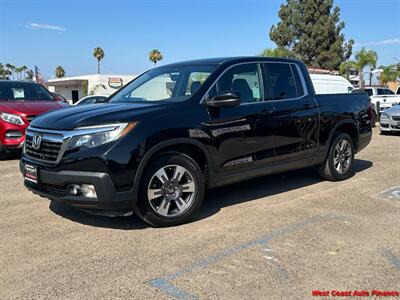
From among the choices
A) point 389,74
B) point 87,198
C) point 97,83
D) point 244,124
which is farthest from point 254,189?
point 97,83

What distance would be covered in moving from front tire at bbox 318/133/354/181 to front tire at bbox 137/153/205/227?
2689mm

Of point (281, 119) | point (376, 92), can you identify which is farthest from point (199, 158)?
point (376, 92)

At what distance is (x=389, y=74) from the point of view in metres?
42.5

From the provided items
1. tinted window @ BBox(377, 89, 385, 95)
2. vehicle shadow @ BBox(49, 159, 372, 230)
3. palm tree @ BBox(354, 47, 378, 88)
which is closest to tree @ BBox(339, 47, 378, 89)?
palm tree @ BBox(354, 47, 378, 88)

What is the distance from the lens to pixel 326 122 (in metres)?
6.44

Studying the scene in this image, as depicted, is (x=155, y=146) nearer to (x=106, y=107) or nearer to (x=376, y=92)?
(x=106, y=107)

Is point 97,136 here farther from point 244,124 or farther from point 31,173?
point 244,124

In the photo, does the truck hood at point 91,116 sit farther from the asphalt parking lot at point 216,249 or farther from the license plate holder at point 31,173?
the asphalt parking lot at point 216,249

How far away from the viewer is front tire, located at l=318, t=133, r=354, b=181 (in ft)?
22.1

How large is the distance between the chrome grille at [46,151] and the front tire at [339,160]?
4.05 metres

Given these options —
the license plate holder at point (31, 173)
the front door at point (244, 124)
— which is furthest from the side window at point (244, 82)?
the license plate holder at point (31, 173)

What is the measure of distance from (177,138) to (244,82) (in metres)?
1.38

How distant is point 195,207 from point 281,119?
173 cm

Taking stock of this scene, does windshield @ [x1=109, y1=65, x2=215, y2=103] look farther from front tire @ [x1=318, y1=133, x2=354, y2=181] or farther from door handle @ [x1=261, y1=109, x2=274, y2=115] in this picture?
front tire @ [x1=318, y1=133, x2=354, y2=181]
